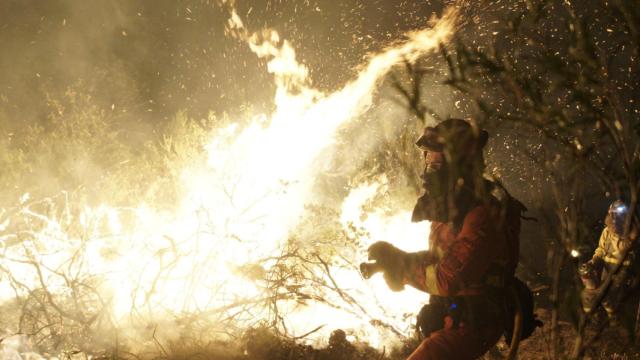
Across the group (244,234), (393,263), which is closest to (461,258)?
(393,263)

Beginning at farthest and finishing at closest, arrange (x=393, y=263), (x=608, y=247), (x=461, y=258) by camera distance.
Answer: (x=608, y=247) → (x=393, y=263) → (x=461, y=258)

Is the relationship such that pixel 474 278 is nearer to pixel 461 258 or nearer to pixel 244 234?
pixel 461 258

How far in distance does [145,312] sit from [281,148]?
322 cm

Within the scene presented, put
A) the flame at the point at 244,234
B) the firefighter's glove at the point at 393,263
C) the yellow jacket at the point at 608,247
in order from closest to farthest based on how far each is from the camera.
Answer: the firefighter's glove at the point at 393,263 < the flame at the point at 244,234 < the yellow jacket at the point at 608,247

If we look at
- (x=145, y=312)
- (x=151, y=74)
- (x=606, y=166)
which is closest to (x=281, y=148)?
(x=145, y=312)

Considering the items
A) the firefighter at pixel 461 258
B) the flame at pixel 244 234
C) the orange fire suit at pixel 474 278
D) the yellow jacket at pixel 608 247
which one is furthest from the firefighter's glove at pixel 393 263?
the yellow jacket at pixel 608 247

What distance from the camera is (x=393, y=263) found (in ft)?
9.94

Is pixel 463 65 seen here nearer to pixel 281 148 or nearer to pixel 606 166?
pixel 606 166

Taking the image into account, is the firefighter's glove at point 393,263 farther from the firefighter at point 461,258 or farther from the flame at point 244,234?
the flame at point 244,234

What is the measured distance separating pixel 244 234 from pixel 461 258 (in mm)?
4021

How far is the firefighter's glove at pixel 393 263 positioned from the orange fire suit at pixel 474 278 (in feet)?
0.35

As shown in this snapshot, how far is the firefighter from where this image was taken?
2676 mm

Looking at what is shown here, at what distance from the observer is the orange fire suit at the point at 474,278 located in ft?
8.77

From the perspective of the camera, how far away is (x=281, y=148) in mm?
7273
